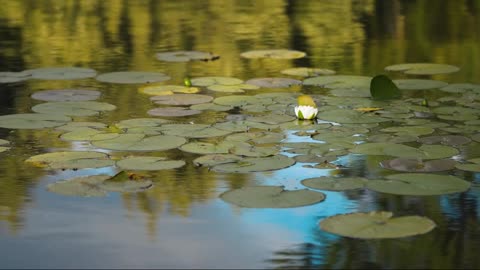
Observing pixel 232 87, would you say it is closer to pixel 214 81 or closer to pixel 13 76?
pixel 214 81

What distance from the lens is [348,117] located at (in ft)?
13.5

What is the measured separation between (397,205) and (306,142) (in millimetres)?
807

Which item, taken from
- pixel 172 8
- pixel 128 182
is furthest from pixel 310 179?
pixel 172 8

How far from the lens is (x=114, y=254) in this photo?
262cm

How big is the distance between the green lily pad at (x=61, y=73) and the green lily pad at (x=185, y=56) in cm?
51

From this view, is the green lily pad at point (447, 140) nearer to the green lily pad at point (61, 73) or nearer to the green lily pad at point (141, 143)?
the green lily pad at point (141, 143)

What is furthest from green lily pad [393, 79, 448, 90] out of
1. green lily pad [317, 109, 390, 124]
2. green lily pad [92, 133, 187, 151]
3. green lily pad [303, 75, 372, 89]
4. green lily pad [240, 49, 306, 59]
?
green lily pad [92, 133, 187, 151]

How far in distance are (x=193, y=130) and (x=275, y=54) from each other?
187 centimetres

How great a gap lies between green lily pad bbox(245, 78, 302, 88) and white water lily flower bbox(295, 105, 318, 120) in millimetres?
731

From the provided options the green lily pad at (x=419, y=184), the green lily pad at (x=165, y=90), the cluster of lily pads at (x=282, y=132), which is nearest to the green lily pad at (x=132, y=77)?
the cluster of lily pads at (x=282, y=132)

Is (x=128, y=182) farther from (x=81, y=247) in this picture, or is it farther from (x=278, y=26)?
(x=278, y=26)

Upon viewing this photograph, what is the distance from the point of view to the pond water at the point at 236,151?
2631 mm

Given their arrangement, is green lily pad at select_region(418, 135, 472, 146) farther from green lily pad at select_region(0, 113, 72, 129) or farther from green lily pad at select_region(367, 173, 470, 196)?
green lily pad at select_region(0, 113, 72, 129)

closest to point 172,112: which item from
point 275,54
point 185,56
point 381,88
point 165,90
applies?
point 165,90
